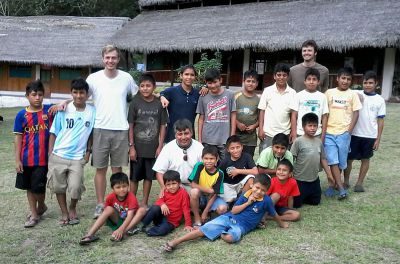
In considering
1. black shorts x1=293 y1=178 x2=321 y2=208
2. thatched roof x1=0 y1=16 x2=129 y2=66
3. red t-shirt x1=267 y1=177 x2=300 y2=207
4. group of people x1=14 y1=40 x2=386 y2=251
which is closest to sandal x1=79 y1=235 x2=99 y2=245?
group of people x1=14 y1=40 x2=386 y2=251

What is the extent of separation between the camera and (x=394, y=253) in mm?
3248

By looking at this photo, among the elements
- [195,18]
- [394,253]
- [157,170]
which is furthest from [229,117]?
[195,18]

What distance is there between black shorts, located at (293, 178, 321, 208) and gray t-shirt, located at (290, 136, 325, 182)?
0.05 metres

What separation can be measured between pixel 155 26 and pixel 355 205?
1603 centimetres

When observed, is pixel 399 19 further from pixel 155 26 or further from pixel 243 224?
pixel 243 224

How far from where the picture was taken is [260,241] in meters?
3.47

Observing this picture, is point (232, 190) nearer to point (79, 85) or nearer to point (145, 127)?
point (145, 127)

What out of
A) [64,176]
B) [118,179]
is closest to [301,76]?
[118,179]

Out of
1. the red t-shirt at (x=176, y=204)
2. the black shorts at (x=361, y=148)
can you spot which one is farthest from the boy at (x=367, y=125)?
the red t-shirt at (x=176, y=204)

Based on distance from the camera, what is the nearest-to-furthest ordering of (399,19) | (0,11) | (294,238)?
(294,238)
(399,19)
(0,11)

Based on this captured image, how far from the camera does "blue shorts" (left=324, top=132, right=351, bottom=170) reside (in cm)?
452

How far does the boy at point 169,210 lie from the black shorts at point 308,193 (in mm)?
1209

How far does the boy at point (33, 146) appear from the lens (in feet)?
12.9

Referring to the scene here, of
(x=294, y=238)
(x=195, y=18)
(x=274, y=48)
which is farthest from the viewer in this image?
(x=195, y=18)
